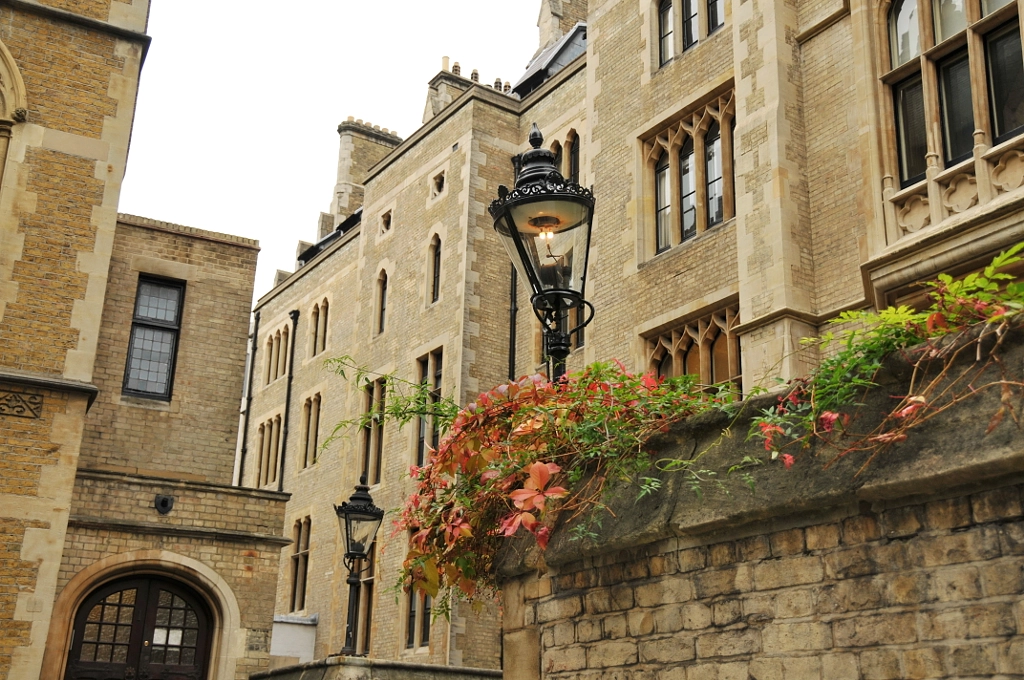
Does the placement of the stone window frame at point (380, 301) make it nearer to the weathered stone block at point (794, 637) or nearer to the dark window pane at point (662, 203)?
the dark window pane at point (662, 203)

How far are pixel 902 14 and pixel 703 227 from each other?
4.33 meters

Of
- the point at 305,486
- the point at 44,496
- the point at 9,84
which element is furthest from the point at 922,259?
the point at 305,486

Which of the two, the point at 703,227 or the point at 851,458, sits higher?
the point at 703,227

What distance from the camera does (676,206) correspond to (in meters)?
15.2

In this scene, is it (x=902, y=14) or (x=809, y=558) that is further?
(x=902, y=14)

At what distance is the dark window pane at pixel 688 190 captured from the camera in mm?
14953

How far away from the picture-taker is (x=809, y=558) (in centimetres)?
442

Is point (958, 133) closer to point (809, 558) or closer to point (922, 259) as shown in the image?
point (922, 259)

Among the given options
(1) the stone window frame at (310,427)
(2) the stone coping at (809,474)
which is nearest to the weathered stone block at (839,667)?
(2) the stone coping at (809,474)

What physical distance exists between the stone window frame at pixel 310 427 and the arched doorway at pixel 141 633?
1299 centimetres

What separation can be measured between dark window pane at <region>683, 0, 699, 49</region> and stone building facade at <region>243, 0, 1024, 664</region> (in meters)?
0.03

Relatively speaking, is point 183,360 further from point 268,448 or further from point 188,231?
point 268,448

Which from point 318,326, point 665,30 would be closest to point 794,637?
point 665,30

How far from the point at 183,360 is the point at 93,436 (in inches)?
73.3
